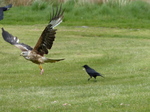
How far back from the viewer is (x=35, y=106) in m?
8.57

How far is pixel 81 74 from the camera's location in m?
14.2

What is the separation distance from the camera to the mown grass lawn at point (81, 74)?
8586 mm

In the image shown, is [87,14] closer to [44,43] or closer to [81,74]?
[81,74]

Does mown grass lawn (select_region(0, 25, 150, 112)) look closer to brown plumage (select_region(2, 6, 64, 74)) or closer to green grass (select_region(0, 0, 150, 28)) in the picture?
brown plumage (select_region(2, 6, 64, 74))

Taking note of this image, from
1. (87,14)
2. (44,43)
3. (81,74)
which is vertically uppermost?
(44,43)

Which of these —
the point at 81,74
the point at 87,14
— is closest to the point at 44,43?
the point at 81,74

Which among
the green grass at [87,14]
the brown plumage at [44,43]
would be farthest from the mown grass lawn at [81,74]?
the green grass at [87,14]

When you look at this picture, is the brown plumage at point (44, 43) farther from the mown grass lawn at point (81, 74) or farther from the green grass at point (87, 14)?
the green grass at point (87, 14)

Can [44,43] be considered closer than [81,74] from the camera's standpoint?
Yes

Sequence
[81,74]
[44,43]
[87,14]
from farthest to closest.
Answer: [87,14] < [81,74] < [44,43]

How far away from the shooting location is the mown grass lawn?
8.59m

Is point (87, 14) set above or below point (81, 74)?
below

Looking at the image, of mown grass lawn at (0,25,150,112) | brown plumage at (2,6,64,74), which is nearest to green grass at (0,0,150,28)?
mown grass lawn at (0,25,150,112)

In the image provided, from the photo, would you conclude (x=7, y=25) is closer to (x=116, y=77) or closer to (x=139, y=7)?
(x=139, y=7)
